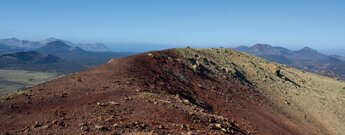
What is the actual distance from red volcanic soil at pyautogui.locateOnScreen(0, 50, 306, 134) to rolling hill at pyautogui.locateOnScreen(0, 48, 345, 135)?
0.06m

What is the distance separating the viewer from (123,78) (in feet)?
116

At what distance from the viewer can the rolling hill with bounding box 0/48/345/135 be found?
24.3 metres

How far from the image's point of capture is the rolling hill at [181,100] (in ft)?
79.8

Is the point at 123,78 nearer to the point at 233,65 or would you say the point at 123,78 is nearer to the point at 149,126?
the point at 149,126

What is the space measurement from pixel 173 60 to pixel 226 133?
78.1ft


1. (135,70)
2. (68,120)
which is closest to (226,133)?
(68,120)

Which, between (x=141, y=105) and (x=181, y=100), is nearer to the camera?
(x=141, y=105)

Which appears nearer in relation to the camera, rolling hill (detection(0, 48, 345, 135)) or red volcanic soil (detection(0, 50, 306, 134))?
red volcanic soil (detection(0, 50, 306, 134))

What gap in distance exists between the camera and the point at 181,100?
103 ft

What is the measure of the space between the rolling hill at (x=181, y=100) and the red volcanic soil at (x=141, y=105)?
0.06 m

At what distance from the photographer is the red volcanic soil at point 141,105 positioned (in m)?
23.5

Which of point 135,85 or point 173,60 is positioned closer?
point 135,85

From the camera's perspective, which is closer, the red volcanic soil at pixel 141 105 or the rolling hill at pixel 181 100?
the red volcanic soil at pixel 141 105

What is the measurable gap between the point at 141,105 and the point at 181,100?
5.37m
